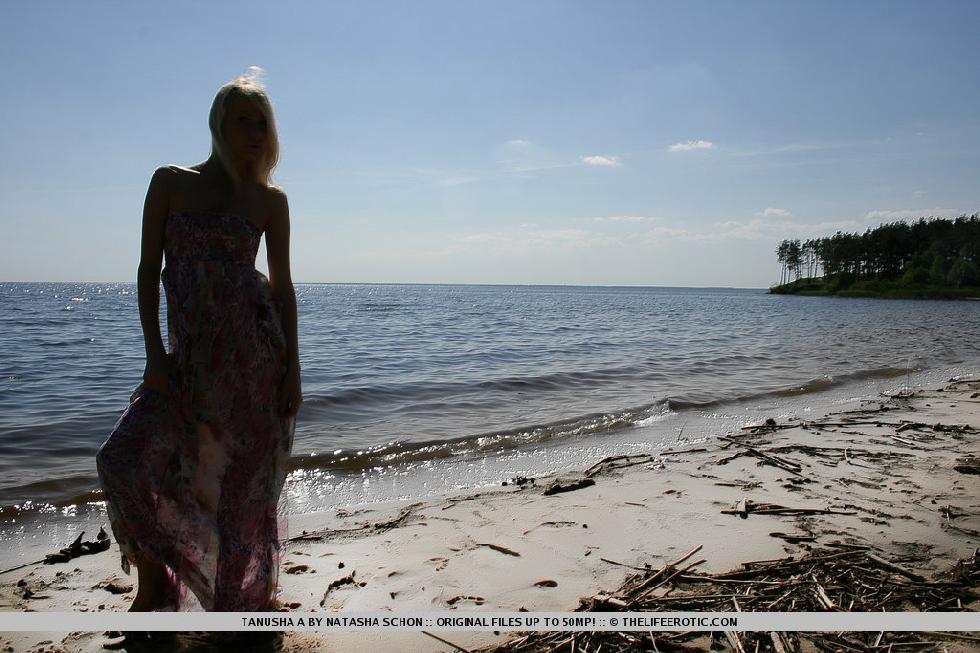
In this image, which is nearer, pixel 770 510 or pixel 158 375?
pixel 158 375

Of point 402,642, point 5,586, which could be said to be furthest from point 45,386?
point 402,642

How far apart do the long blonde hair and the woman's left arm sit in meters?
0.19

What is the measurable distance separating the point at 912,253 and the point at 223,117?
106m

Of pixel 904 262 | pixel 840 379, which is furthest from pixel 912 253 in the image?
pixel 840 379

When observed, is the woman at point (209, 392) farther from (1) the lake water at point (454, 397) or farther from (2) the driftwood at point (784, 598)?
(1) the lake water at point (454, 397)

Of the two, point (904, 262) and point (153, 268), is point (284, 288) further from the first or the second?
point (904, 262)

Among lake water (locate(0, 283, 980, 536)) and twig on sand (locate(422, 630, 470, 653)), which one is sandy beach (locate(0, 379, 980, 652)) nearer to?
twig on sand (locate(422, 630, 470, 653))

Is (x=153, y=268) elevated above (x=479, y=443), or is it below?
above

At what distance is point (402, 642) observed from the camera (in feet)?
8.13

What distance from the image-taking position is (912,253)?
85.6 metres

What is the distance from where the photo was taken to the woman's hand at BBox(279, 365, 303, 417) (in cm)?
266

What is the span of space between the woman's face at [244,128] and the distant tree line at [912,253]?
90479mm

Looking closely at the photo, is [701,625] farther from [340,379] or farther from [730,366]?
[730,366]

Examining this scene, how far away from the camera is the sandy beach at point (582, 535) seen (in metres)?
2.89
